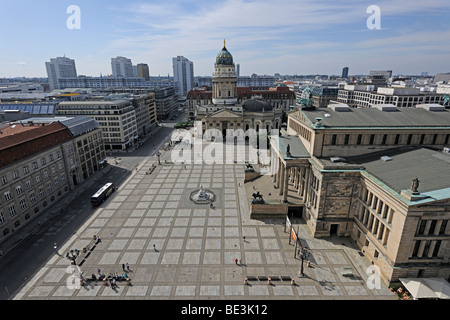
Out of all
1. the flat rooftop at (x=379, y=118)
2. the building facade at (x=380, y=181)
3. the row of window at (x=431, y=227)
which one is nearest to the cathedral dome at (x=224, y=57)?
the building facade at (x=380, y=181)

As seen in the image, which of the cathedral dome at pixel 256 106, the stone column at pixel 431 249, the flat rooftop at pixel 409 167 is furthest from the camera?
the cathedral dome at pixel 256 106

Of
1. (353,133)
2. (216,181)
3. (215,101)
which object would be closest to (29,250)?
(216,181)

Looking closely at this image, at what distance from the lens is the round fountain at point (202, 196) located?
72438mm

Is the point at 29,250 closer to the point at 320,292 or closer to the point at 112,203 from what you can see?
the point at 112,203

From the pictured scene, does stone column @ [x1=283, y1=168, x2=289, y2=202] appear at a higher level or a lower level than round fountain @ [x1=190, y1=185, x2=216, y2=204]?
higher

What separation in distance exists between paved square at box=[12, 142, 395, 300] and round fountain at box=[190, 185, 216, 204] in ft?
6.05

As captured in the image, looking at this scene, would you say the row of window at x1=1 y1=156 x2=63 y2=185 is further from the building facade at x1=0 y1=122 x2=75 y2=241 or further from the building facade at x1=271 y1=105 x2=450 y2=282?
the building facade at x1=271 y1=105 x2=450 y2=282

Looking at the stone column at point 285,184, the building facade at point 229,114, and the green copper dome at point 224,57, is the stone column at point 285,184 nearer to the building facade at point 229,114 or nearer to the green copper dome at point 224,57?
the building facade at point 229,114

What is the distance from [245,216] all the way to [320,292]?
25552 millimetres

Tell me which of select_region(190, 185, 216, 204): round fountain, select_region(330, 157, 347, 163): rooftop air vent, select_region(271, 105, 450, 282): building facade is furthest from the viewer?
select_region(190, 185, 216, 204): round fountain

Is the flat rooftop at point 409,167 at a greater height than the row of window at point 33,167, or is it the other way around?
the flat rooftop at point 409,167

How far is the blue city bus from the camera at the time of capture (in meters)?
69.7

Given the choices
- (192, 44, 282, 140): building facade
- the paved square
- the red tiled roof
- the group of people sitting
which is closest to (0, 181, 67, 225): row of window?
the red tiled roof

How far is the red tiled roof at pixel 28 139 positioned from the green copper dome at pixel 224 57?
304ft
